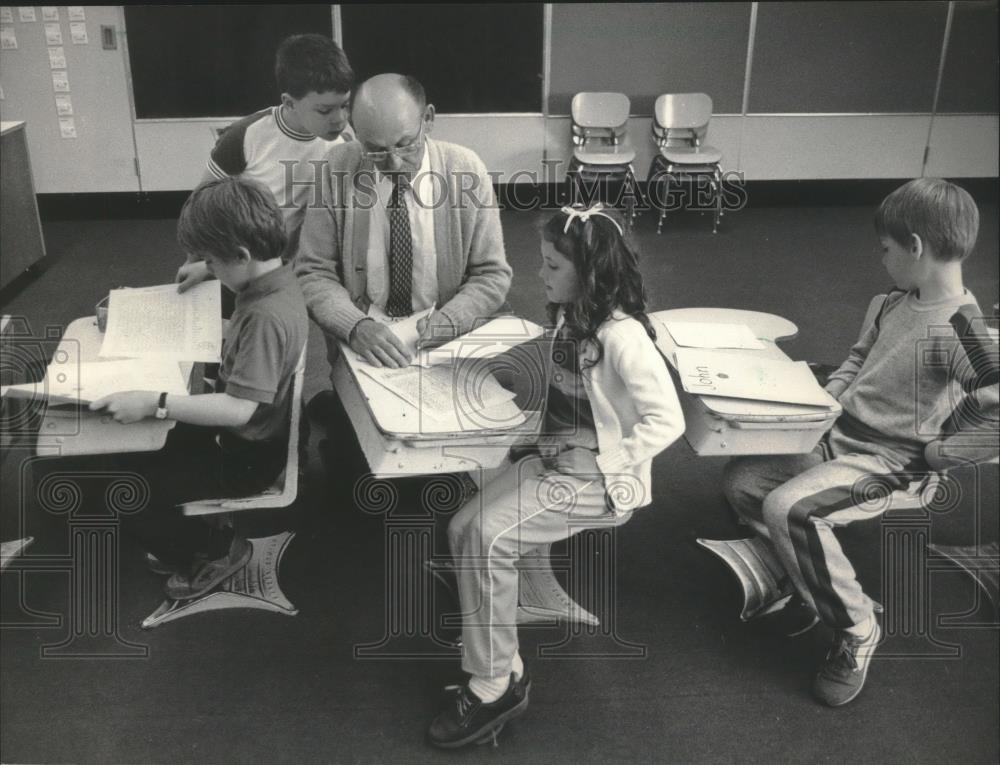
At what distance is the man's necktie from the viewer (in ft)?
8.07

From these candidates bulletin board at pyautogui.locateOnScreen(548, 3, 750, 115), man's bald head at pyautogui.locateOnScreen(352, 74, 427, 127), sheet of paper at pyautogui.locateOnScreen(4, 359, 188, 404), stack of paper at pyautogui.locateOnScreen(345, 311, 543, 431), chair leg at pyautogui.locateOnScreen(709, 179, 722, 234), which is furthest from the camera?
chair leg at pyautogui.locateOnScreen(709, 179, 722, 234)

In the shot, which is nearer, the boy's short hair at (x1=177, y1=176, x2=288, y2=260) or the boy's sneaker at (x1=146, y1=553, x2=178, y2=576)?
the boy's short hair at (x1=177, y1=176, x2=288, y2=260)

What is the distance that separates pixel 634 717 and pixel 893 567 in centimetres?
103

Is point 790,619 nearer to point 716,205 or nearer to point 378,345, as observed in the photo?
point 378,345

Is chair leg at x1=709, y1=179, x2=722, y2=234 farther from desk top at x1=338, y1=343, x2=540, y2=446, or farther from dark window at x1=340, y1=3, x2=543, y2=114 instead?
desk top at x1=338, y1=343, x2=540, y2=446

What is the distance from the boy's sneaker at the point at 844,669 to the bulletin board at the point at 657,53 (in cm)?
194

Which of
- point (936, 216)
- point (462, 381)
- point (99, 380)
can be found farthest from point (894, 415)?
point (99, 380)

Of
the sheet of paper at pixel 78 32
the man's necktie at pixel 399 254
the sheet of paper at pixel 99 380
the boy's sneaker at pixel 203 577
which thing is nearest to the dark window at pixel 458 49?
the man's necktie at pixel 399 254

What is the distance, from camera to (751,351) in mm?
2279

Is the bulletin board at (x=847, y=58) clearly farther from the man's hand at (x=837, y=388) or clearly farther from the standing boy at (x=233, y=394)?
the standing boy at (x=233, y=394)

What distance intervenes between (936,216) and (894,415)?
48 centimetres

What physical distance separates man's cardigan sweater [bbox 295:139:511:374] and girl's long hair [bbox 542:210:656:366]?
537mm

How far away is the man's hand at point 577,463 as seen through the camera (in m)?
2.05

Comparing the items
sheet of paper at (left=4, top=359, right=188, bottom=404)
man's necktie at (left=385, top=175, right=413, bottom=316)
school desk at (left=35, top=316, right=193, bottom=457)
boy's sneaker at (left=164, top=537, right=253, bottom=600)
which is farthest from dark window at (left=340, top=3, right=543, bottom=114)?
boy's sneaker at (left=164, top=537, right=253, bottom=600)
